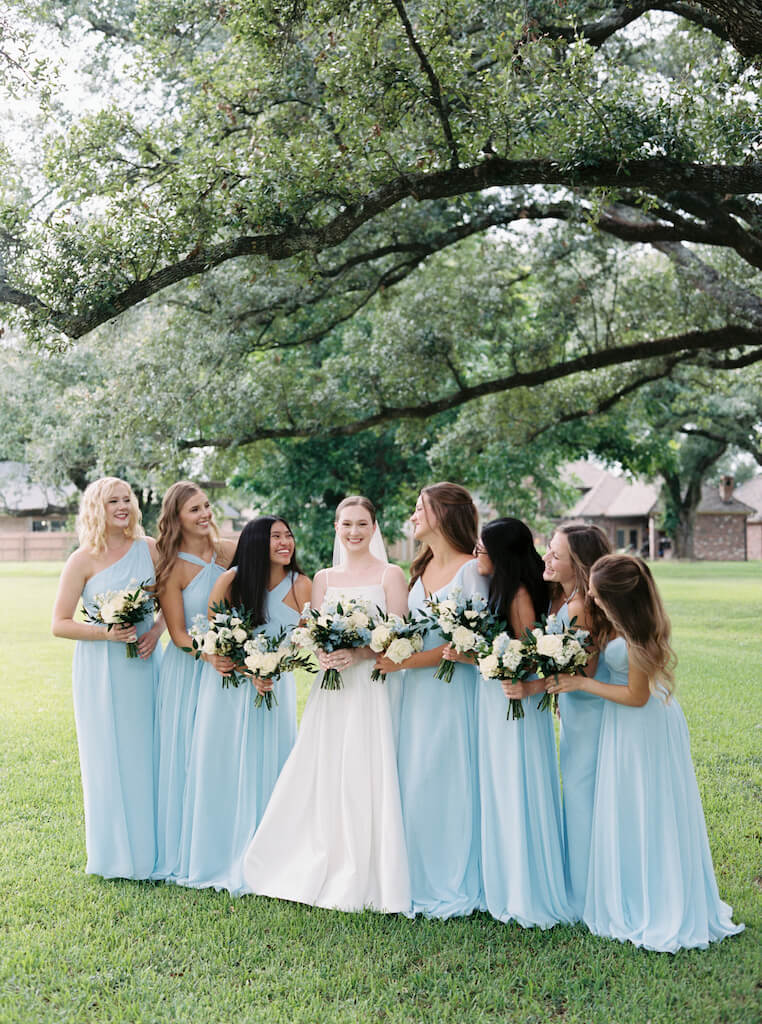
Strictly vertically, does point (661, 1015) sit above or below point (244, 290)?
below

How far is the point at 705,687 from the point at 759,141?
790 cm

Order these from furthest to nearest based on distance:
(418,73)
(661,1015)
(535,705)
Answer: (418,73)
(535,705)
(661,1015)

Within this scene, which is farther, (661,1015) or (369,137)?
(369,137)

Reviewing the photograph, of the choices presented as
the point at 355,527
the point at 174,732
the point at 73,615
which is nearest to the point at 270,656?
the point at 355,527

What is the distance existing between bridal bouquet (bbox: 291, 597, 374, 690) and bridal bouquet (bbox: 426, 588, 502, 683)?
392mm

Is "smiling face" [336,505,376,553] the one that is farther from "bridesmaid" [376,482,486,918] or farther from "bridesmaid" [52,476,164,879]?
"bridesmaid" [52,476,164,879]

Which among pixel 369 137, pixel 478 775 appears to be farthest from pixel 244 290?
pixel 478 775

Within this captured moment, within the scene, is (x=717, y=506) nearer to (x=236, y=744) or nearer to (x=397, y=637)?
(x=236, y=744)

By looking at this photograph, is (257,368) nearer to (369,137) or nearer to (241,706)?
A: (369,137)

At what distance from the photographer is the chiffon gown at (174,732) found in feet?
19.9

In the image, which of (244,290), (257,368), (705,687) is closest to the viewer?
(705,687)

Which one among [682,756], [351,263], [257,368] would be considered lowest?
[682,756]

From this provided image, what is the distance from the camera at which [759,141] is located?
743 centimetres

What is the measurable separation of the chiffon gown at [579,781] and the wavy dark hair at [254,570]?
6.13ft
